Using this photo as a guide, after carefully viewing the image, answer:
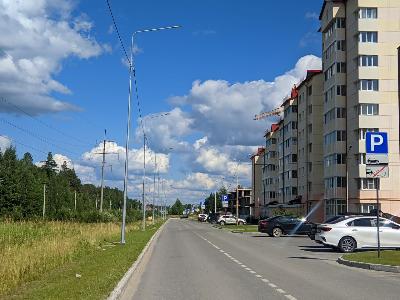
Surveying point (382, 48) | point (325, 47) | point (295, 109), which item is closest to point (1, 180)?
point (295, 109)

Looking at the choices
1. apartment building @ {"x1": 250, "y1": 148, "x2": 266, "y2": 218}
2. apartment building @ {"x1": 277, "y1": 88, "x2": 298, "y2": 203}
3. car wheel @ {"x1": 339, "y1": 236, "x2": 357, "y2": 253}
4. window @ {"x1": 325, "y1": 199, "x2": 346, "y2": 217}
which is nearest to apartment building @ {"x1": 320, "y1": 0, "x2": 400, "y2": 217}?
window @ {"x1": 325, "y1": 199, "x2": 346, "y2": 217}

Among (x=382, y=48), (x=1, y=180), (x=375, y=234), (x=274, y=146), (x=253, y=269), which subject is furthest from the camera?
(x=274, y=146)

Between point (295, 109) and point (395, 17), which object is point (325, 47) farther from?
point (295, 109)

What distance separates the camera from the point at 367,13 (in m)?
65.2

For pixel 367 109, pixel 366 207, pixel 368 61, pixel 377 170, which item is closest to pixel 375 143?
pixel 377 170

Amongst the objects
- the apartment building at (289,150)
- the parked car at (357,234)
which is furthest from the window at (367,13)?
the parked car at (357,234)

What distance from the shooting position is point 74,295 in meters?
11.1

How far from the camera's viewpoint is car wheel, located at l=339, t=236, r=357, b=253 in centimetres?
2594

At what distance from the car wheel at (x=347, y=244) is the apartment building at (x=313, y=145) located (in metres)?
52.1

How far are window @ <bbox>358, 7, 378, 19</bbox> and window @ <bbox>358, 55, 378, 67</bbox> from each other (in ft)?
14.5

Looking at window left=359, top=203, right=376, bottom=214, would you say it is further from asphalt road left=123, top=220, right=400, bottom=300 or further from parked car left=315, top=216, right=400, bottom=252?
asphalt road left=123, top=220, right=400, bottom=300

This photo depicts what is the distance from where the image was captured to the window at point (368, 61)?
64.5 meters

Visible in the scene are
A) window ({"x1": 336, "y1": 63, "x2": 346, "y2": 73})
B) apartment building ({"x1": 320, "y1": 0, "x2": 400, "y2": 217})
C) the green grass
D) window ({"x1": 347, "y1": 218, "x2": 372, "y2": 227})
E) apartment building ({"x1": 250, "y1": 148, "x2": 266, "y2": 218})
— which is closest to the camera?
the green grass

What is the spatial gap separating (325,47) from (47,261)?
6203 centimetres
